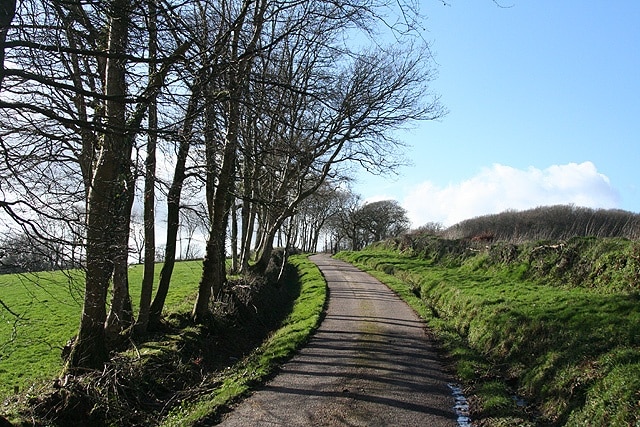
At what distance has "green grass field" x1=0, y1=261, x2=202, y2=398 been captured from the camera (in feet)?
20.7

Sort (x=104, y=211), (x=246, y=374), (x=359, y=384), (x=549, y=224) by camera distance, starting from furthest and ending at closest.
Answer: (x=549, y=224) → (x=246, y=374) → (x=359, y=384) → (x=104, y=211)

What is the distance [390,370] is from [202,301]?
6.49 metres

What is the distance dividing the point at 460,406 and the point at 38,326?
15511mm

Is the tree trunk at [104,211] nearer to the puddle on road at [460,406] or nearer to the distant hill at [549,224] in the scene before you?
the puddle on road at [460,406]

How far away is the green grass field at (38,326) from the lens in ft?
20.7

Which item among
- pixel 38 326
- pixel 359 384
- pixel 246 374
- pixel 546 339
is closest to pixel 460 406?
pixel 359 384

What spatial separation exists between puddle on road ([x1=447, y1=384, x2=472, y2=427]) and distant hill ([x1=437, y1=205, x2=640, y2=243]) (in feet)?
27.4

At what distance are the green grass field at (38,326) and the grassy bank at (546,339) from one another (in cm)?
618

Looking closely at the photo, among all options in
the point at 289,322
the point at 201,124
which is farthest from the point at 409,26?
the point at 289,322

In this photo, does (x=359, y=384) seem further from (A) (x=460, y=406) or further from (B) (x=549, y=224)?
(B) (x=549, y=224)

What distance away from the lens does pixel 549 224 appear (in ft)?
77.4

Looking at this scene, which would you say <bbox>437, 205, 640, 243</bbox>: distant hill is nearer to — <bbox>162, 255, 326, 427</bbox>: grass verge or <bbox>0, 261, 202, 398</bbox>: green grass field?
<bbox>162, 255, 326, 427</bbox>: grass verge

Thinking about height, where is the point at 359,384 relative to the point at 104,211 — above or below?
below

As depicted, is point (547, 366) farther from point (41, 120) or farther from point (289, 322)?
point (289, 322)
